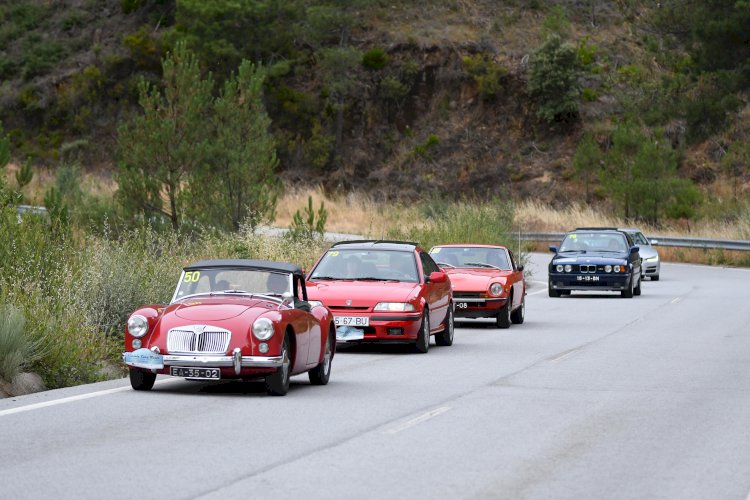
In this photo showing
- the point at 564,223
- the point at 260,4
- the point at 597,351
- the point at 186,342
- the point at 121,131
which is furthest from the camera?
the point at 260,4

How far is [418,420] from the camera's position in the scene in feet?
38.8

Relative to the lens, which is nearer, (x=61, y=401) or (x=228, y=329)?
(x=61, y=401)

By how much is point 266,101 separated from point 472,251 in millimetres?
53417

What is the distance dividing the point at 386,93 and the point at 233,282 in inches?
2552

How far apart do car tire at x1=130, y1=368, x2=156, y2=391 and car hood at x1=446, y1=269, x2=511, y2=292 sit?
10.5 metres

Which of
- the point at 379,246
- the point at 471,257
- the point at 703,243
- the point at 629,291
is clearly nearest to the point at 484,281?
the point at 471,257

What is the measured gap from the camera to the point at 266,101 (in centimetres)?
7750

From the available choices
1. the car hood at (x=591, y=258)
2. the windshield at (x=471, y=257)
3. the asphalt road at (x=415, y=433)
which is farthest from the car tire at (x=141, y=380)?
the car hood at (x=591, y=258)

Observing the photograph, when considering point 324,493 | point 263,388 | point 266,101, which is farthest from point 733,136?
point 324,493

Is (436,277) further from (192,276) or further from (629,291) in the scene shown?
(629,291)

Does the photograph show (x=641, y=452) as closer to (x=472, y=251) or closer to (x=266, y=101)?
(x=472, y=251)

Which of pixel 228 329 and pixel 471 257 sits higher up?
pixel 471 257

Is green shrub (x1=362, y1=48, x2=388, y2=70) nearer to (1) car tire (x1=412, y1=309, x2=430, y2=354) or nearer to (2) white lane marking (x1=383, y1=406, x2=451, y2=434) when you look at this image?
(1) car tire (x1=412, y1=309, x2=430, y2=354)

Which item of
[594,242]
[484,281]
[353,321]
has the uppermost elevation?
[594,242]
